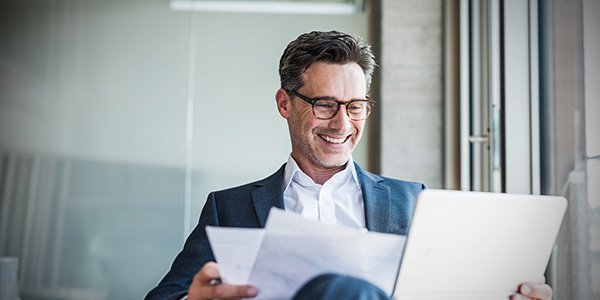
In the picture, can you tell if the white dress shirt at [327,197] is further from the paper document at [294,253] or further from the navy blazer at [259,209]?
the paper document at [294,253]

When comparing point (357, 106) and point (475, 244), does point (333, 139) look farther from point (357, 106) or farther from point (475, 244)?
point (475, 244)

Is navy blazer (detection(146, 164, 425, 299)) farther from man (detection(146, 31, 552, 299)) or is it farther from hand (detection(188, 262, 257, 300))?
hand (detection(188, 262, 257, 300))

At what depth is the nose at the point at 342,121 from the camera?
6.15ft

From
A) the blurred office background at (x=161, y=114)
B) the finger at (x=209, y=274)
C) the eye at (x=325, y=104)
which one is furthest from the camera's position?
the blurred office background at (x=161, y=114)

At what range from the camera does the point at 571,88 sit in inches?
82.0

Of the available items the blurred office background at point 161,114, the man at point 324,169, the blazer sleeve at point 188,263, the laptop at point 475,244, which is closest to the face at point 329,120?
the man at point 324,169

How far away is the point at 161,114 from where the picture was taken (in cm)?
365

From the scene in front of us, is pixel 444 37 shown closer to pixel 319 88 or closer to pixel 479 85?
pixel 479 85

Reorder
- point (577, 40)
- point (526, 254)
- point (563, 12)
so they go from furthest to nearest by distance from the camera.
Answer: point (563, 12)
point (577, 40)
point (526, 254)

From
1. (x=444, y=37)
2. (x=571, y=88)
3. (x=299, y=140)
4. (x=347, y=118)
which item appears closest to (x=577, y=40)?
(x=571, y=88)

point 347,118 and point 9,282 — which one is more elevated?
point 347,118

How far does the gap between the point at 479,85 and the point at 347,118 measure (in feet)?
5.22

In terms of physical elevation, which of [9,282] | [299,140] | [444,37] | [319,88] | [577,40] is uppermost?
[444,37]

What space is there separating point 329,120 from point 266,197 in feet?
0.93
